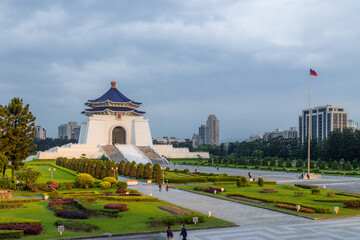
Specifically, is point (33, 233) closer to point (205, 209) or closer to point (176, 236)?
point (176, 236)

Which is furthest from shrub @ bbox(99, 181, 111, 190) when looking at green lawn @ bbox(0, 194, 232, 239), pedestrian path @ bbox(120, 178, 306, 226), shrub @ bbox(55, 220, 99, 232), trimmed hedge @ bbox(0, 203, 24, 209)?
shrub @ bbox(55, 220, 99, 232)

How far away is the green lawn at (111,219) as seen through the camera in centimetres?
1233

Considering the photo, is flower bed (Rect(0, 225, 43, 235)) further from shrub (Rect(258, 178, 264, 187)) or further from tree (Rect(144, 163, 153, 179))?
tree (Rect(144, 163, 153, 179))

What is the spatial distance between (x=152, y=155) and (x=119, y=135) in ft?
42.5

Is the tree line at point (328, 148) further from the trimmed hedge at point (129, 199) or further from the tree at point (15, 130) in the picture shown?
the tree at point (15, 130)

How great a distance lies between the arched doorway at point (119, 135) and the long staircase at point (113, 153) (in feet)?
28.5

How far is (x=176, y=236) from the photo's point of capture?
12172 mm

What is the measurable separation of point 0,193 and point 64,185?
506 centimetres

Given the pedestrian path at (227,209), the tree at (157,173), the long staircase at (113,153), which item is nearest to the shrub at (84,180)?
the pedestrian path at (227,209)

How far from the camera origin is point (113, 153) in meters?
55.3

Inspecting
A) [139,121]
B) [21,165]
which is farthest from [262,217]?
[139,121]

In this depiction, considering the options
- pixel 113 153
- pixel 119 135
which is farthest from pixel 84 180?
pixel 119 135

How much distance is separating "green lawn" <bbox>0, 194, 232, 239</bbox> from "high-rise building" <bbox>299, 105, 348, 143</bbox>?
9855cm

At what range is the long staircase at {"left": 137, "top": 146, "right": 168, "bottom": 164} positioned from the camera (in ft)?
178
